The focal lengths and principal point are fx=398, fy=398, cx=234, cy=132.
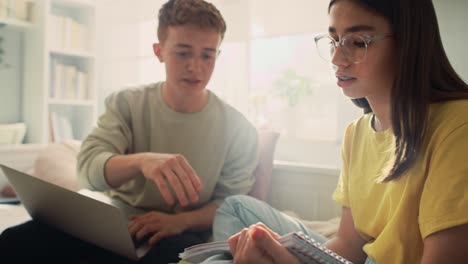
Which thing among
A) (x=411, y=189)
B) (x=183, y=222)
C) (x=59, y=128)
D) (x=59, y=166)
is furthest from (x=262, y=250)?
(x=59, y=128)

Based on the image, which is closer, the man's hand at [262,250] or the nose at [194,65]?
the man's hand at [262,250]

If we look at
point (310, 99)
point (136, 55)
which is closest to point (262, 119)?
point (310, 99)

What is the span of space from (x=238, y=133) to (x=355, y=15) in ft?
2.25

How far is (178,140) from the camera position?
4.26 feet

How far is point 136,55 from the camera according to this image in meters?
3.02

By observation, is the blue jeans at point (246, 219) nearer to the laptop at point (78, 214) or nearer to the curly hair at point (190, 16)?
the laptop at point (78, 214)

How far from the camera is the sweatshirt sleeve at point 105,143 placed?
1.15m

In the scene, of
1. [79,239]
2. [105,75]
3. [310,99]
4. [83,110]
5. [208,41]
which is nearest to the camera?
[79,239]

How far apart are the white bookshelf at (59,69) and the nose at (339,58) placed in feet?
7.32

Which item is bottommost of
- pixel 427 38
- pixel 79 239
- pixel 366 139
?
pixel 79 239

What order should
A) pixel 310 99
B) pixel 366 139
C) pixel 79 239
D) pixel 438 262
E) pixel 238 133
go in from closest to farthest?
pixel 438 262
pixel 366 139
pixel 79 239
pixel 238 133
pixel 310 99

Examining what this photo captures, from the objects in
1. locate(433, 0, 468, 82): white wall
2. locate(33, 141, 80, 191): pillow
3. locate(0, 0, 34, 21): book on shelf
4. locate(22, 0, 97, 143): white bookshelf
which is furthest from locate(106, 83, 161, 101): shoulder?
locate(0, 0, 34, 21): book on shelf

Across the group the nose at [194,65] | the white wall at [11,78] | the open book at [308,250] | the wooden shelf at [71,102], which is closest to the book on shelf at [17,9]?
the white wall at [11,78]

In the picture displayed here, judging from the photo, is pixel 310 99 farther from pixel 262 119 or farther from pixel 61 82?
pixel 61 82
